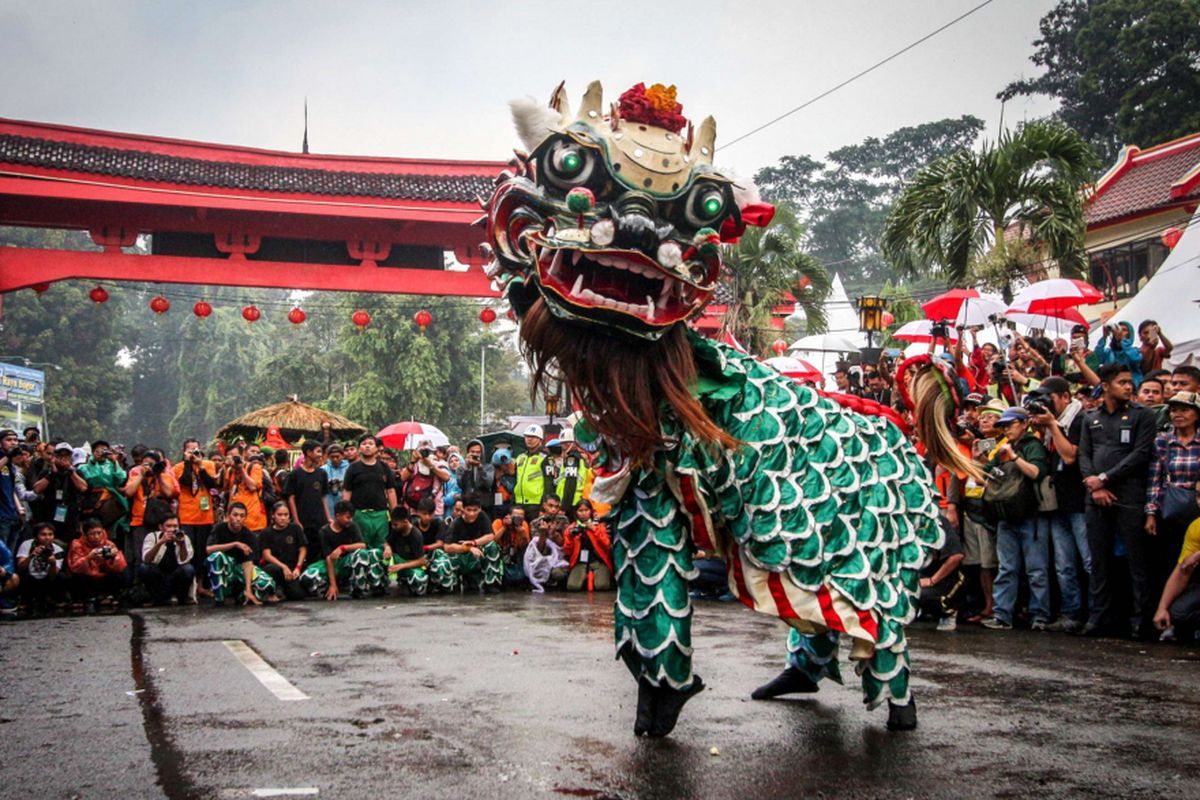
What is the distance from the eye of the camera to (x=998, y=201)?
1422cm

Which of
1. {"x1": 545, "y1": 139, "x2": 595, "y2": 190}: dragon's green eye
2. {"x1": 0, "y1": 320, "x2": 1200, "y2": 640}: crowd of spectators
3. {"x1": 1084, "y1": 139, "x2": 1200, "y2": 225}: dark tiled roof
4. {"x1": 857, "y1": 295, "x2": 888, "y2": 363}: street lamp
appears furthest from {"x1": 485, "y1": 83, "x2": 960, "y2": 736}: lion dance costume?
{"x1": 1084, "y1": 139, "x2": 1200, "y2": 225}: dark tiled roof

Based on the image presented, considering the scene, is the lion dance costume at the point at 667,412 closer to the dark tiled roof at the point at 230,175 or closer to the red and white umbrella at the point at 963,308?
the red and white umbrella at the point at 963,308

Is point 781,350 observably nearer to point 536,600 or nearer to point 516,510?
point 516,510

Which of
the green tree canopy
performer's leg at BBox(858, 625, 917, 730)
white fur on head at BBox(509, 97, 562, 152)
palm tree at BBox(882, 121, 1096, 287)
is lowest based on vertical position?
performer's leg at BBox(858, 625, 917, 730)

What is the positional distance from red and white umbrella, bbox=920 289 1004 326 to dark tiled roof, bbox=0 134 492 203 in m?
11.2

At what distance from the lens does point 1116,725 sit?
457 cm

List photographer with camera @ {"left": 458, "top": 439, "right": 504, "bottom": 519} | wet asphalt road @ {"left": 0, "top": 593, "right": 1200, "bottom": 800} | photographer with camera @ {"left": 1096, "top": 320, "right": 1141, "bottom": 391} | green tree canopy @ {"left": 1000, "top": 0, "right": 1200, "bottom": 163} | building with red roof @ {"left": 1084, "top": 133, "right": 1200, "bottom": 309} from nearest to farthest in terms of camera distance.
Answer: wet asphalt road @ {"left": 0, "top": 593, "right": 1200, "bottom": 800} → photographer with camera @ {"left": 1096, "top": 320, "right": 1141, "bottom": 391} → photographer with camera @ {"left": 458, "top": 439, "right": 504, "bottom": 519} → building with red roof @ {"left": 1084, "top": 133, "right": 1200, "bottom": 309} → green tree canopy @ {"left": 1000, "top": 0, "right": 1200, "bottom": 163}

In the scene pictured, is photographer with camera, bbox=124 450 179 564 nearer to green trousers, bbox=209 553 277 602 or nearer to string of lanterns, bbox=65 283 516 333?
green trousers, bbox=209 553 277 602

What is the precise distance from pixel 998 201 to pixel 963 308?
6.51 ft

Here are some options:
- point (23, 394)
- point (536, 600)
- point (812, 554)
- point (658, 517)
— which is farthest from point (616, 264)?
point (23, 394)

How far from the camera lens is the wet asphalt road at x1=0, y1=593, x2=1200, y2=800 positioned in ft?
12.0

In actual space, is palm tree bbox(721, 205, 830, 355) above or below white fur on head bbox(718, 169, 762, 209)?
above

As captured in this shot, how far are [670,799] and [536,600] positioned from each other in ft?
25.8

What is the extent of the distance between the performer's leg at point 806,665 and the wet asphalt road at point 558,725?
83 mm
